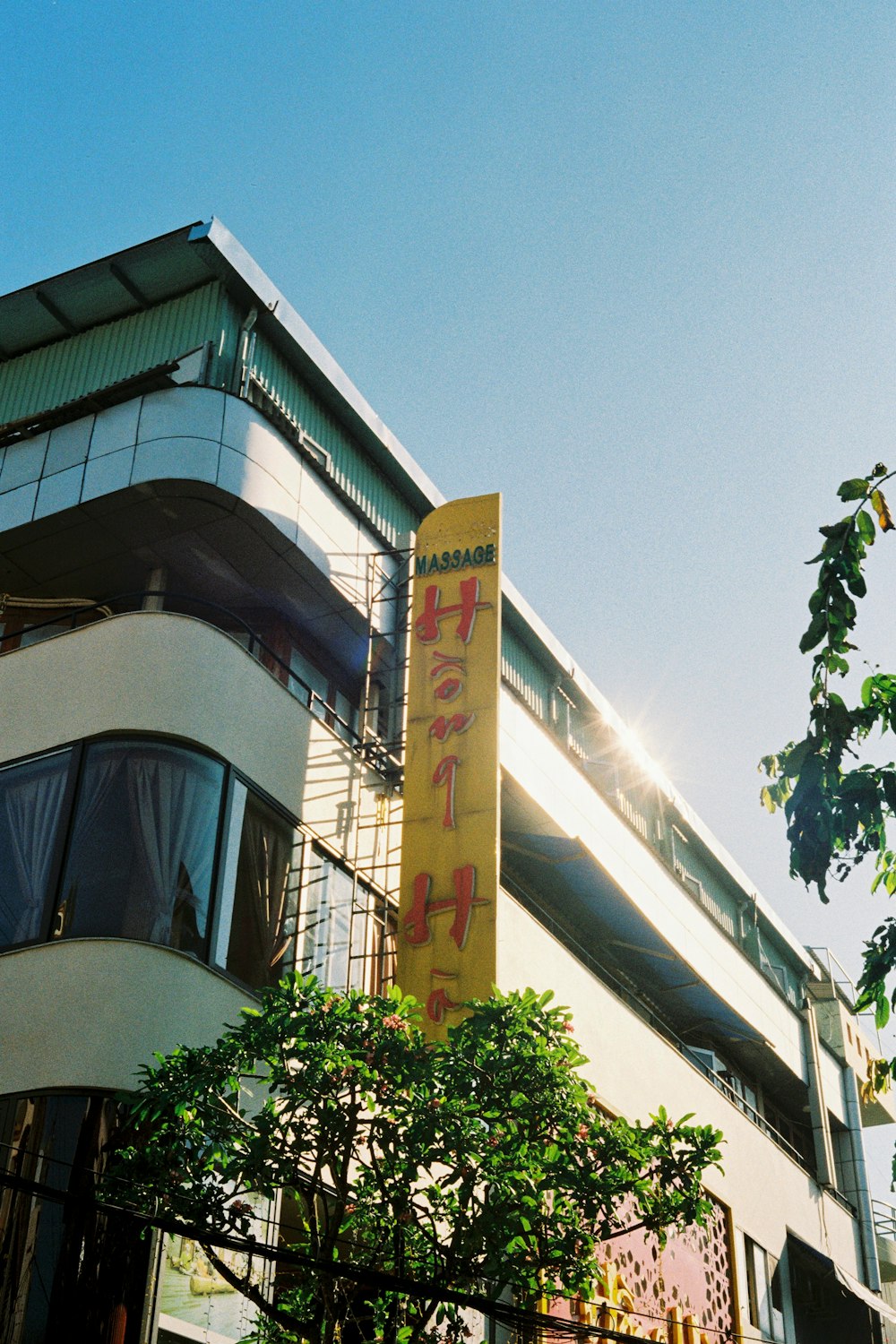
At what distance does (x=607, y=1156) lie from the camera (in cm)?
1283

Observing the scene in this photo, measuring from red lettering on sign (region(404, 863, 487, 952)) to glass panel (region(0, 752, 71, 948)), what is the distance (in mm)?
4074

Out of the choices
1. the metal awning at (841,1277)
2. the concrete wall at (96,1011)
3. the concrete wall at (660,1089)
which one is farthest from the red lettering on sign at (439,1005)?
the metal awning at (841,1277)

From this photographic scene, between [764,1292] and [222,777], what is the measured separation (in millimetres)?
15509

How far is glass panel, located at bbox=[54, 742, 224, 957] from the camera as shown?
14.6m

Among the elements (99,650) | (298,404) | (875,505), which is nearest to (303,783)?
(99,650)

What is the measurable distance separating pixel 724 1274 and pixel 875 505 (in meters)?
19.1

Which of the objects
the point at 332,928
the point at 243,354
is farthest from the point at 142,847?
the point at 243,354

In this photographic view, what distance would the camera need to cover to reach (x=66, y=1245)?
1259cm

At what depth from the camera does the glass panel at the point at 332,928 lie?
16.9 m

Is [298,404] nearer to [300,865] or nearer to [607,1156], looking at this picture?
[300,865]

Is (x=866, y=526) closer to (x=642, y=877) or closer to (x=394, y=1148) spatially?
(x=394, y=1148)

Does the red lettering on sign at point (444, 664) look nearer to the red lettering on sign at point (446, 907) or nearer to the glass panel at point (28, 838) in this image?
the red lettering on sign at point (446, 907)

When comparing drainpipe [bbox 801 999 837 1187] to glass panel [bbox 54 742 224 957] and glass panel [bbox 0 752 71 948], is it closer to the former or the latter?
glass panel [bbox 54 742 224 957]

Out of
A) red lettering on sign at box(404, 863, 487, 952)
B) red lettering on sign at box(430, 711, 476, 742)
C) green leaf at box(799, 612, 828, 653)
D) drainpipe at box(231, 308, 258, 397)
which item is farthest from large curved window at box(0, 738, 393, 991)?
green leaf at box(799, 612, 828, 653)
